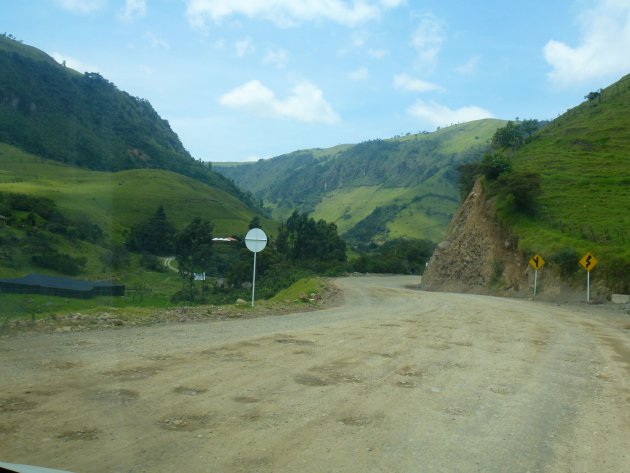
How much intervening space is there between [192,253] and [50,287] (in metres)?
33.3

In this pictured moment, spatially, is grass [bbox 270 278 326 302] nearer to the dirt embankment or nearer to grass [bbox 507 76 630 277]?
the dirt embankment

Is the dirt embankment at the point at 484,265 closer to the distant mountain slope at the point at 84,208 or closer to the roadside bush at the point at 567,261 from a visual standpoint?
the roadside bush at the point at 567,261

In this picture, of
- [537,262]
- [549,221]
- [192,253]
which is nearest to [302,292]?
[537,262]

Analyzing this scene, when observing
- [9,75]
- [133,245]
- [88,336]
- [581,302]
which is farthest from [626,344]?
[9,75]

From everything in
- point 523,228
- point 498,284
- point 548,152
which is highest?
point 548,152

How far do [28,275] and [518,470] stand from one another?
22.3 meters

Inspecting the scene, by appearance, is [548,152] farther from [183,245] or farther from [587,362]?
[587,362]

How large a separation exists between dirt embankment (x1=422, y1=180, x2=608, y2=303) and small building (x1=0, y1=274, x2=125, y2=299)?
25807 millimetres

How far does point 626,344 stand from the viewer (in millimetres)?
13594

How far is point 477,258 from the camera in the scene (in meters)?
46.2

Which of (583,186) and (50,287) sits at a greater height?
(583,186)

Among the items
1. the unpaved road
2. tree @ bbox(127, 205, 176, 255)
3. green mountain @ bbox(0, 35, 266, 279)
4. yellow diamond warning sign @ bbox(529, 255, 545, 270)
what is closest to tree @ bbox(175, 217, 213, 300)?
tree @ bbox(127, 205, 176, 255)

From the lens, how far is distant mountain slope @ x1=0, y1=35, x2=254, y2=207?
10656 centimetres

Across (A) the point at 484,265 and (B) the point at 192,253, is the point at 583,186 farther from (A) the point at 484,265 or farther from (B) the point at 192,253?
(B) the point at 192,253
